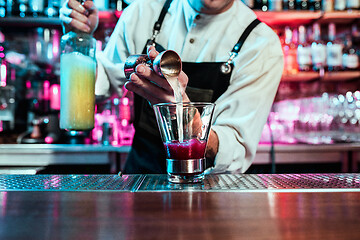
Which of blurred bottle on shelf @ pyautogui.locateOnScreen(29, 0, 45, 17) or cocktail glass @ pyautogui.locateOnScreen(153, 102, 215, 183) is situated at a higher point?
blurred bottle on shelf @ pyautogui.locateOnScreen(29, 0, 45, 17)

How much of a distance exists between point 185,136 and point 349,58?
2567mm

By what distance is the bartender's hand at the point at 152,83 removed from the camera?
2.80ft

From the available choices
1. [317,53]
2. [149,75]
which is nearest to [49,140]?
[149,75]

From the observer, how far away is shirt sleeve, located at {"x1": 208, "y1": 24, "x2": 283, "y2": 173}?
1.13m

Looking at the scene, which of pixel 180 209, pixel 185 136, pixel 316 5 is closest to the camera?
pixel 180 209

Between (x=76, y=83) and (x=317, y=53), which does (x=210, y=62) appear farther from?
(x=317, y=53)

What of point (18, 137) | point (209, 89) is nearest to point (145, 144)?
point (209, 89)

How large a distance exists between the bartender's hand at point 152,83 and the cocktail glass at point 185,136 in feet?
0.55

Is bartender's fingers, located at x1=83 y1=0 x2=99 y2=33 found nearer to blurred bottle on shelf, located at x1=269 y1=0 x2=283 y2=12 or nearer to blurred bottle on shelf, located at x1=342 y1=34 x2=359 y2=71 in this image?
blurred bottle on shelf, located at x1=269 y1=0 x2=283 y2=12

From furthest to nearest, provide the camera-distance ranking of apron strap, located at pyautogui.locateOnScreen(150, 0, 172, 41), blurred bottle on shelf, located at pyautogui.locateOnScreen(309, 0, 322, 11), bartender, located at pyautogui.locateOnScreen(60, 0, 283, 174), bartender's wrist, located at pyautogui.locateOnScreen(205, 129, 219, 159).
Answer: blurred bottle on shelf, located at pyautogui.locateOnScreen(309, 0, 322, 11)
apron strap, located at pyautogui.locateOnScreen(150, 0, 172, 41)
bartender, located at pyautogui.locateOnScreen(60, 0, 283, 174)
bartender's wrist, located at pyautogui.locateOnScreen(205, 129, 219, 159)

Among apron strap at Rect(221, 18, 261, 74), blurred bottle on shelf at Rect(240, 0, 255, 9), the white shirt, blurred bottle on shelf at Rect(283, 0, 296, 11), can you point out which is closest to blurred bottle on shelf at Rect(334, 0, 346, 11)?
blurred bottle on shelf at Rect(283, 0, 296, 11)

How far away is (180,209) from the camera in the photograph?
52cm

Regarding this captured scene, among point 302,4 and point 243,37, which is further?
point 302,4

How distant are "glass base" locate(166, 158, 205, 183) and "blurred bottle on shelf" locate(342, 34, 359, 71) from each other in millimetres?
2528
